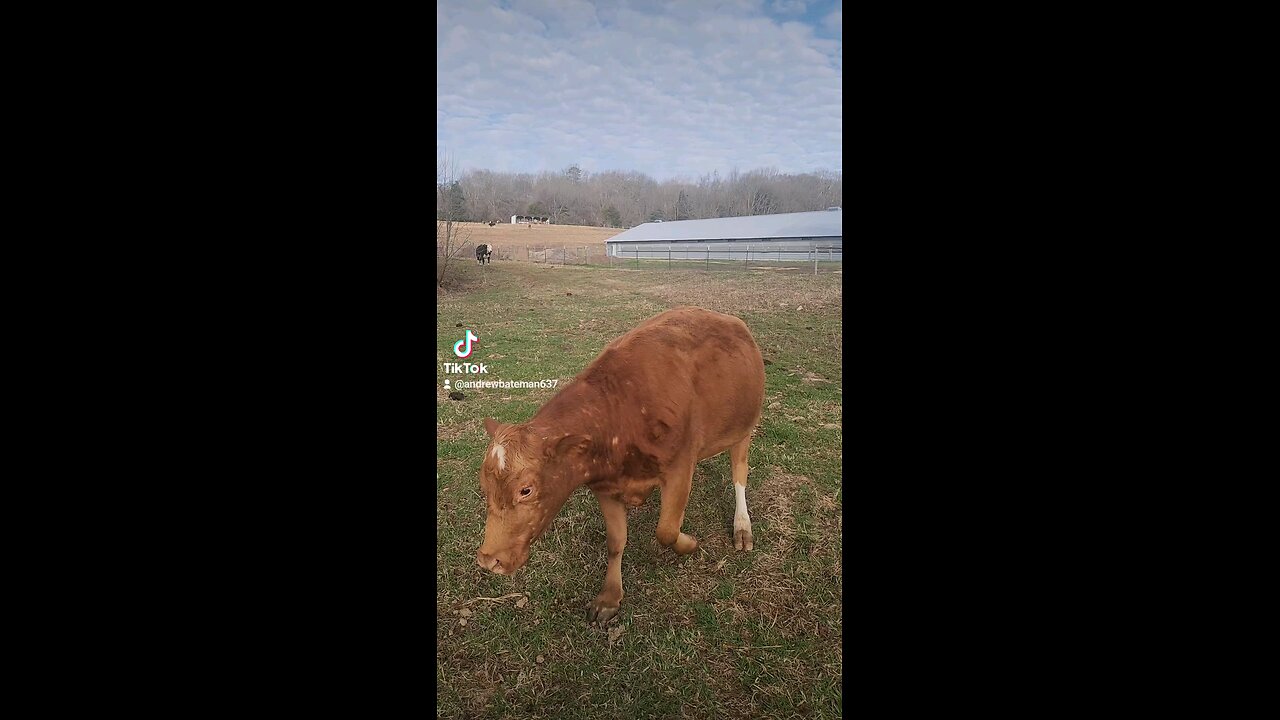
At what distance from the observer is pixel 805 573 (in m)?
1.99

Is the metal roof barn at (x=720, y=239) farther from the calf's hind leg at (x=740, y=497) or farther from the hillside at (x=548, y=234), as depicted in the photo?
the calf's hind leg at (x=740, y=497)

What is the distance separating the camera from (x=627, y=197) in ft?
8.00

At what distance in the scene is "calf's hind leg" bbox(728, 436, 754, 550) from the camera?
2186 mm

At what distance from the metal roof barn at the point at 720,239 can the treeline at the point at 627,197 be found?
35mm

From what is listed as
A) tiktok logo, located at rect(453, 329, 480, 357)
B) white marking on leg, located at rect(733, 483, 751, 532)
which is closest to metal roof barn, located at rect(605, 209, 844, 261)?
tiktok logo, located at rect(453, 329, 480, 357)

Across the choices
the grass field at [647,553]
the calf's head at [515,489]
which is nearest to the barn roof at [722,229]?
the grass field at [647,553]

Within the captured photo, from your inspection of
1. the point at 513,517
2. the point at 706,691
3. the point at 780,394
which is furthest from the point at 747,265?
the point at 706,691

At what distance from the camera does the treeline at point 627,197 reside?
2299 millimetres

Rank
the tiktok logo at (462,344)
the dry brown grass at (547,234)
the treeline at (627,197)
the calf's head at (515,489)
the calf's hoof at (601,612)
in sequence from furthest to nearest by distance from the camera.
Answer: the dry brown grass at (547,234), the treeline at (627,197), the tiktok logo at (462,344), the calf's hoof at (601,612), the calf's head at (515,489)

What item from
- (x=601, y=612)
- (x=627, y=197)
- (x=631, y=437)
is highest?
(x=627, y=197)

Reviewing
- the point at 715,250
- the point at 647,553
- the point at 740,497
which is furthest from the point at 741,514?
the point at 715,250

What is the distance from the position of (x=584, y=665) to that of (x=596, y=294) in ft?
4.77

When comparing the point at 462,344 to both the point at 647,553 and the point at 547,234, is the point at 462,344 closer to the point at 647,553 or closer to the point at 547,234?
the point at 547,234

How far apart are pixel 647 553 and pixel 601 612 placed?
1.00 feet
